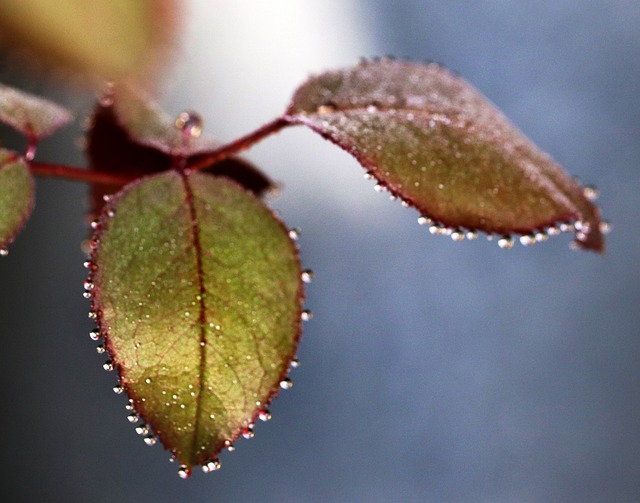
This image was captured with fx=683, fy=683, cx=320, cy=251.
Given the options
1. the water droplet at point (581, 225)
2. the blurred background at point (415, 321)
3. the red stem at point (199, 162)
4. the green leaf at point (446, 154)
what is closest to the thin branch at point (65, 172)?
the red stem at point (199, 162)

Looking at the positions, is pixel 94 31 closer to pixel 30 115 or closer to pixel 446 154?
pixel 30 115

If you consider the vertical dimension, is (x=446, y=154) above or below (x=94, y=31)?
below

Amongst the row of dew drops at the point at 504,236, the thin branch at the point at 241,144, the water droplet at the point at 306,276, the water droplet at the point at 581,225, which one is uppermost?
the thin branch at the point at 241,144

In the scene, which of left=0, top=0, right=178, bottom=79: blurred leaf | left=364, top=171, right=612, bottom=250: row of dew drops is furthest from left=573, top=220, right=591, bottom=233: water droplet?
left=0, top=0, right=178, bottom=79: blurred leaf

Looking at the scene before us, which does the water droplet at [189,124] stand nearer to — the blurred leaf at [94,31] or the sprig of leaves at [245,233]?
the sprig of leaves at [245,233]

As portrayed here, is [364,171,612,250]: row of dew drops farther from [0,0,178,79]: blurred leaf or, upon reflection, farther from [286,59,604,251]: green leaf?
[0,0,178,79]: blurred leaf

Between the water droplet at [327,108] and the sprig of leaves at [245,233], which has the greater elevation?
the water droplet at [327,108]

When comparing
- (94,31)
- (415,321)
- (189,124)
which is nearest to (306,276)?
(189,124)
